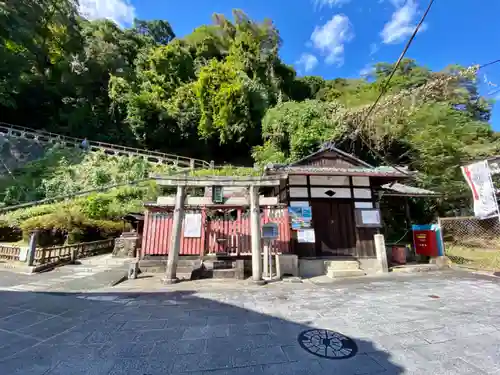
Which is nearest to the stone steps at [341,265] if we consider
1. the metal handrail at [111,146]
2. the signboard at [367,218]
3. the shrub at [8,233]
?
the signboard at [367,218]

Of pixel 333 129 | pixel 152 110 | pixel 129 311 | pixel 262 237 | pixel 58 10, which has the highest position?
pixel 58 10

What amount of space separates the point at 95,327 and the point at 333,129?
50.0 ft

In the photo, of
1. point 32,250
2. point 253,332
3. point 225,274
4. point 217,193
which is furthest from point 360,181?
point 32,250

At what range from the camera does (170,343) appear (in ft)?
9.84

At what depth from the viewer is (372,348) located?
2.86 metres

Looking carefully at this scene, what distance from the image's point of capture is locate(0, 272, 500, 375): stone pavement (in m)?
2.53

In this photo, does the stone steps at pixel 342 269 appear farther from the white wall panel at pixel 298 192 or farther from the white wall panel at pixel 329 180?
the white wall panel at pixel 329 180

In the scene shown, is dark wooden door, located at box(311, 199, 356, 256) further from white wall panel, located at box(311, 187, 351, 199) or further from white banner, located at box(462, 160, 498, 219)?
white banner, located at box(462, 160, 498, 219)

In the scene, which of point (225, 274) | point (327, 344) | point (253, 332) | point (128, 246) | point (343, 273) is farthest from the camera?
point (128, 246)

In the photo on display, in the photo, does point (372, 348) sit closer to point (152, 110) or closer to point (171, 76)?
point (152, 110)

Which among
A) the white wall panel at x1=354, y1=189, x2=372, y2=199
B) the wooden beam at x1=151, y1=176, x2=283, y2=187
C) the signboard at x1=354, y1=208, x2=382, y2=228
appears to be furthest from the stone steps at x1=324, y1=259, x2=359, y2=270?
the wooden beam at x1=151, y1=176, x2=283, y2=187

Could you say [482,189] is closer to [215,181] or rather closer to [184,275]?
[215,181]

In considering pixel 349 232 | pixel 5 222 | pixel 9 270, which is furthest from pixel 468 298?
pixel 5 222

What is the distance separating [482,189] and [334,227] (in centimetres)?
445
